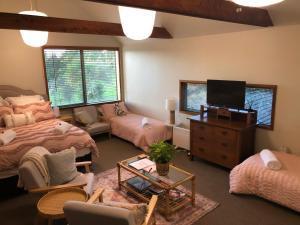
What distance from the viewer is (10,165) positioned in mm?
3033

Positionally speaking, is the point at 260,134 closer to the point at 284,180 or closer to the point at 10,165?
the point at 284,180

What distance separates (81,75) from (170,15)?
2602 mm

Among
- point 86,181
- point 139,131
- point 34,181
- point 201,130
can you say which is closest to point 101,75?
point 139,131

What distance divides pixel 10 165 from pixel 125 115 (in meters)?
2.94

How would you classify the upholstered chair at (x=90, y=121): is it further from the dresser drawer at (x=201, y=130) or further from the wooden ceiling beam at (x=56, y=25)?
the dresser drawer at (x=201, y=130)

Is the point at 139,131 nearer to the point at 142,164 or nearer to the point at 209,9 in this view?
the point at 142,164

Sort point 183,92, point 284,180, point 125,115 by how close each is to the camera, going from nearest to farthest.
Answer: point 284,180 < point 183,92 < point 125,115

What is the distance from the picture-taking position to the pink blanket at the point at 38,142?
3061 mm

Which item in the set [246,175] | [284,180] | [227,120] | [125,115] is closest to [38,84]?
[125,115]

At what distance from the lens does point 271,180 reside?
282cm

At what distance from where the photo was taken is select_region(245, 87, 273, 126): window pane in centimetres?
361

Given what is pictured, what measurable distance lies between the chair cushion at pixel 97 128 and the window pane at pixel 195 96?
182cm

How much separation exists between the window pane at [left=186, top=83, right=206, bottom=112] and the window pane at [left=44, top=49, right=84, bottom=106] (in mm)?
2543

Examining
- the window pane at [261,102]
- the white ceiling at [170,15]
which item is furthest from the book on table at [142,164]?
the white ceiling at [170,15]
